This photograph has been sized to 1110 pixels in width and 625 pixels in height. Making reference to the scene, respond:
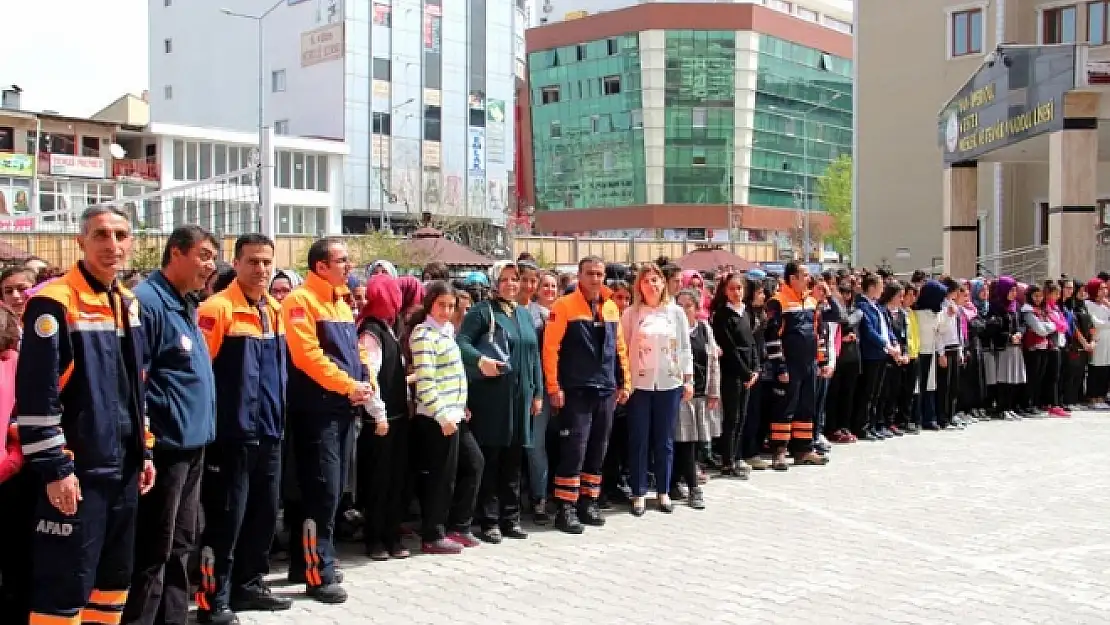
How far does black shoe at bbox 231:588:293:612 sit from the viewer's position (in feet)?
20.1

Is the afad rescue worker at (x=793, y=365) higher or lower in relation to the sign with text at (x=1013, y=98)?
lower

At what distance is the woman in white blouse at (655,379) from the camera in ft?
29.0

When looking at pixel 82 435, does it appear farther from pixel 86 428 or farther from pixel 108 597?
pixel 108 597

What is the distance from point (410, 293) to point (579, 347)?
1.53 meters

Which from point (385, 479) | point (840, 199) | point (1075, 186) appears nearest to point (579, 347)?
point (385, 479)

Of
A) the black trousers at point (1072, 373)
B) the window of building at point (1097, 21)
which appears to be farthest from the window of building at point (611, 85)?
the black trousers at point (1072, 373)

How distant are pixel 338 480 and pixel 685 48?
8714cm

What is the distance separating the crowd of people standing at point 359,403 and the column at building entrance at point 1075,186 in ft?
31.1

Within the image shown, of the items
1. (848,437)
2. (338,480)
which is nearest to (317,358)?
(338,480)

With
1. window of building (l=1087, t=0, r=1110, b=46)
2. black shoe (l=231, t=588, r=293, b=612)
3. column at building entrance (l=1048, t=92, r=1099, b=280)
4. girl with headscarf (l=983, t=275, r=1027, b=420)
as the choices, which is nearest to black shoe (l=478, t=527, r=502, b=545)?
black shoe (l=231, t=588, r=293, b=612)

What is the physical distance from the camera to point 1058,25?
3522 centimetres

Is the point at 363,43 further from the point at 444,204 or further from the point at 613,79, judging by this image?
the point at 613,79

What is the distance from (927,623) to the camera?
19.4ft

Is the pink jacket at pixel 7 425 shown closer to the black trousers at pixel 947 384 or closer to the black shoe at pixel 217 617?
the black shoe at pixel 217 617
